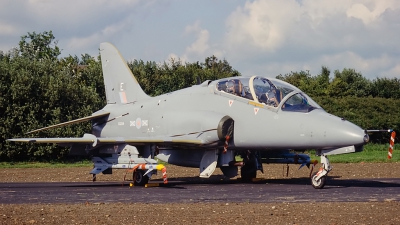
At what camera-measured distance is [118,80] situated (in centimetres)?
2592

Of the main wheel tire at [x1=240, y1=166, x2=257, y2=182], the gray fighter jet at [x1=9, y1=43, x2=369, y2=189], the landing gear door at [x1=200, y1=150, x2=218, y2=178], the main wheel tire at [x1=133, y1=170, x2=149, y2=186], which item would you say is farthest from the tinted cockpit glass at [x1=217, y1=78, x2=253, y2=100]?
the main wheel tire at [x1=133, y1=170, x2=149, y2=186]

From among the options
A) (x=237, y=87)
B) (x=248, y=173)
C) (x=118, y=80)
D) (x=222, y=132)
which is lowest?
(x=248, y=173)

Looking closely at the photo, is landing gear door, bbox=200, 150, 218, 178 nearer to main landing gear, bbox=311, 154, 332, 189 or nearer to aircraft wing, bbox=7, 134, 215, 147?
aircraft wing, bbox=7, 134, 215, 147

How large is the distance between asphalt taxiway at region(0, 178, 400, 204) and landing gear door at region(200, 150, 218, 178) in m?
0.48

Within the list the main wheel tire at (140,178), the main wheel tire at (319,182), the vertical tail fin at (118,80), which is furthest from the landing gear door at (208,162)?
the vertical tail fin at (118,80)

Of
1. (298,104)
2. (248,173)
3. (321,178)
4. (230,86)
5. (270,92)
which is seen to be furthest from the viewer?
(248,173)

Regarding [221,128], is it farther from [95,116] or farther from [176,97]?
[95,116]

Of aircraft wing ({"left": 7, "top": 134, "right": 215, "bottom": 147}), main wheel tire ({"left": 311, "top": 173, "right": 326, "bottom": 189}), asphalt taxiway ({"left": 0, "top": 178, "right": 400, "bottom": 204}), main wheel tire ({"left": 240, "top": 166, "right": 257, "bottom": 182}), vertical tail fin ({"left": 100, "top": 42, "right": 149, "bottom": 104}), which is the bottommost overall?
asphalt taxiway ({"left": 0, "top": 178, "right": 400, "bottom": 204})

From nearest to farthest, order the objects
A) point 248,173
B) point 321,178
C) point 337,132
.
Answer: point 337,132 < point 321,178 < point 248,173

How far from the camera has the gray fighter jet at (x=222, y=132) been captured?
62.1 feet

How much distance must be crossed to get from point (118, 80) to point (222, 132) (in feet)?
22.5

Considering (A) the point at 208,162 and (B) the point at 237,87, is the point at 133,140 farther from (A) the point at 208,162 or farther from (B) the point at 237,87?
(B) the point at 237,87

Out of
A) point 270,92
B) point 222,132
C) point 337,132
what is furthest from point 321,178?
point 222,132

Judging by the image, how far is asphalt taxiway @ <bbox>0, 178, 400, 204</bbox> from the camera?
15.8 meters
